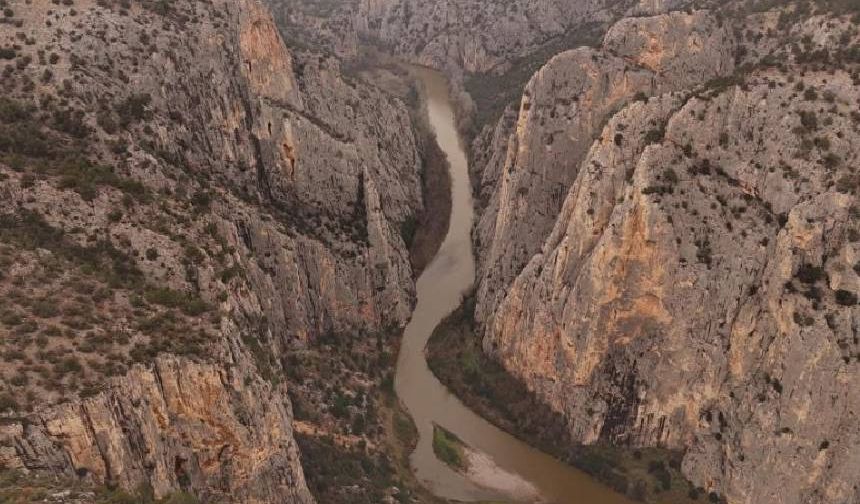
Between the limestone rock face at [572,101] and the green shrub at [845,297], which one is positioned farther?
the limestone rock face at [572,101]

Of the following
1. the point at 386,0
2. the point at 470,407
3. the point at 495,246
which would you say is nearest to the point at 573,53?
the point at 495,246

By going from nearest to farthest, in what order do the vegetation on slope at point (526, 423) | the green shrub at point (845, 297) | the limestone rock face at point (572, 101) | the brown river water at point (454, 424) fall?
1. the green shrub at point (845, 297)
2. the vegetation on slope at point (526, 423)
3. the brown river water at point (454, 424)
4. the limestone rock face at point (572, 101)

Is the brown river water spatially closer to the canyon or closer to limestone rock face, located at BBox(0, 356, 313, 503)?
the canyon

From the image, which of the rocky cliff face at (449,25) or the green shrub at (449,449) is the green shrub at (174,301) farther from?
the rocky cliff face at (449,25)

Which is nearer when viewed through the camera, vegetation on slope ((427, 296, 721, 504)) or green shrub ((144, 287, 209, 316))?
green shrub ((144, 287, 209, 316))

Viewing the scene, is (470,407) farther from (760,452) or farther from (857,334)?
(857,334)

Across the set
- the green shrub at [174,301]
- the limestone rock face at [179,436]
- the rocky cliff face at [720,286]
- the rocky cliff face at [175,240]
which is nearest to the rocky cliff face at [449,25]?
the rocky cliff face at [175,240]

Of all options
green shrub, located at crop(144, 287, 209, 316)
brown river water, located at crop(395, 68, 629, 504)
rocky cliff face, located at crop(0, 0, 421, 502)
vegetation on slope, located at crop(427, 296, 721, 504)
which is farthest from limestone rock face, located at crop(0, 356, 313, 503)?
vegetation on slope, located at crop(427, 296, 721, 504)
